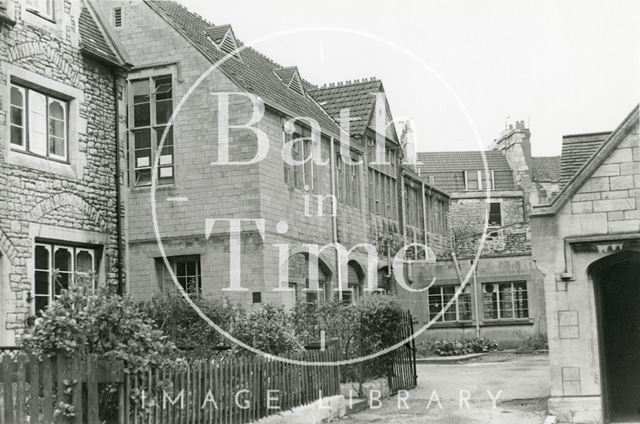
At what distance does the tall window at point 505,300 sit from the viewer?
31.1 m

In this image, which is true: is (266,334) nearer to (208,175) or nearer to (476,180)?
(208,175)

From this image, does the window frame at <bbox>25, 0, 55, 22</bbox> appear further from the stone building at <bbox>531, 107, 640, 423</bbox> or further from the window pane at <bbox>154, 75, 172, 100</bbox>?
the stone building at <bbox>531, 107, 640, 423</bbox>

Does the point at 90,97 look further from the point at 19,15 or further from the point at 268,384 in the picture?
the point at 268,384

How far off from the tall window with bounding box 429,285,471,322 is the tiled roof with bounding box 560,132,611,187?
53.6 feet

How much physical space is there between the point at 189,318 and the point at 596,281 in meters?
8.13

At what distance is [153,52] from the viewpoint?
2103 cm

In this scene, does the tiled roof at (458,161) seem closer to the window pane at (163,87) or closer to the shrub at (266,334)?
the window pane at (163,87)

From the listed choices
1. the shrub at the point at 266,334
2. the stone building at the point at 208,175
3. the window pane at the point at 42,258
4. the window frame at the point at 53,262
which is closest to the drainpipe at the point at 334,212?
the stone building at the point at 208,175

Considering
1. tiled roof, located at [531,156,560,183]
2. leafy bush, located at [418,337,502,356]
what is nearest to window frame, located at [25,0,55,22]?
leafy bush, located at [418,337,502,356]

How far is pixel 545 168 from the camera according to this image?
199ft

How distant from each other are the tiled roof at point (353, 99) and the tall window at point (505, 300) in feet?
27.3

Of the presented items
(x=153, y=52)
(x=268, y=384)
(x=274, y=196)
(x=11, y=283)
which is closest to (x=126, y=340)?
(x=268, y=384)

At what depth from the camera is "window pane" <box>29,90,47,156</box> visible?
15531 millimetres

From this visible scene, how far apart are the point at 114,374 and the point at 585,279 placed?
26.3ft
